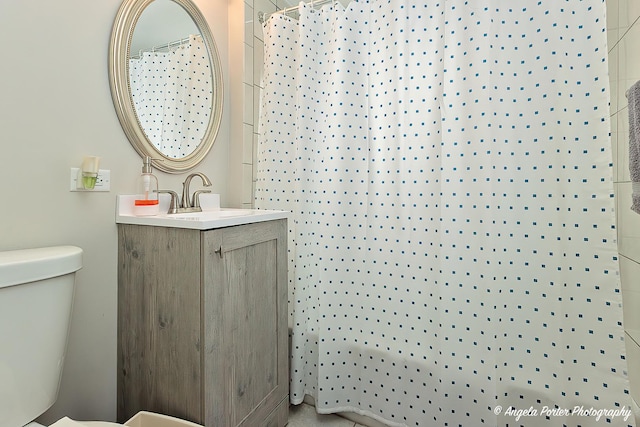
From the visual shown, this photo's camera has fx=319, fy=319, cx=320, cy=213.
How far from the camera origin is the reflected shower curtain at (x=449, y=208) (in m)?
1.13

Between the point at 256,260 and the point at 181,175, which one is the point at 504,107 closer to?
the point at 256,260

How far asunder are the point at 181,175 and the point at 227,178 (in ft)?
1.11

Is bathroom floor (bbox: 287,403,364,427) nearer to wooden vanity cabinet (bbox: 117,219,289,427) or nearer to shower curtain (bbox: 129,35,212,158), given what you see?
wooden vanity cabinet (bbox: 117,219,289,427)

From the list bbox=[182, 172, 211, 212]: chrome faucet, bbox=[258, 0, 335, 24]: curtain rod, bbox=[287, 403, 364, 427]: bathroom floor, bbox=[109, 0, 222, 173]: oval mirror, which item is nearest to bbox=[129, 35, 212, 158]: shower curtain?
bbox=[109, 0, 222, 173]: oval mirror

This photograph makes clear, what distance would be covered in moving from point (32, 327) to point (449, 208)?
1412mm

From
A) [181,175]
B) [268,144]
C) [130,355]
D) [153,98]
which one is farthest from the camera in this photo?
[268,144]

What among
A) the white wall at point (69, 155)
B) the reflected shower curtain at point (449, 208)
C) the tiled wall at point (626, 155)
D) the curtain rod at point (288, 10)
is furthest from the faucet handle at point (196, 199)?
the tiled wall at point (626, 155)

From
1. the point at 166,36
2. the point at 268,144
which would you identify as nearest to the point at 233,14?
the point at 166,36

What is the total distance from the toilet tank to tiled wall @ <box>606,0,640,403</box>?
1.90 metres

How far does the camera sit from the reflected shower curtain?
1.13 metres

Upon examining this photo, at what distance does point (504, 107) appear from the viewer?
1.24 meters

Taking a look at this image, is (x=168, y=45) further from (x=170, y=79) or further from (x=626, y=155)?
(x=626, y=155)

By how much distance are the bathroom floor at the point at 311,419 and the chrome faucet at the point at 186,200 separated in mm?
1145

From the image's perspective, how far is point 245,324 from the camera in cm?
125
